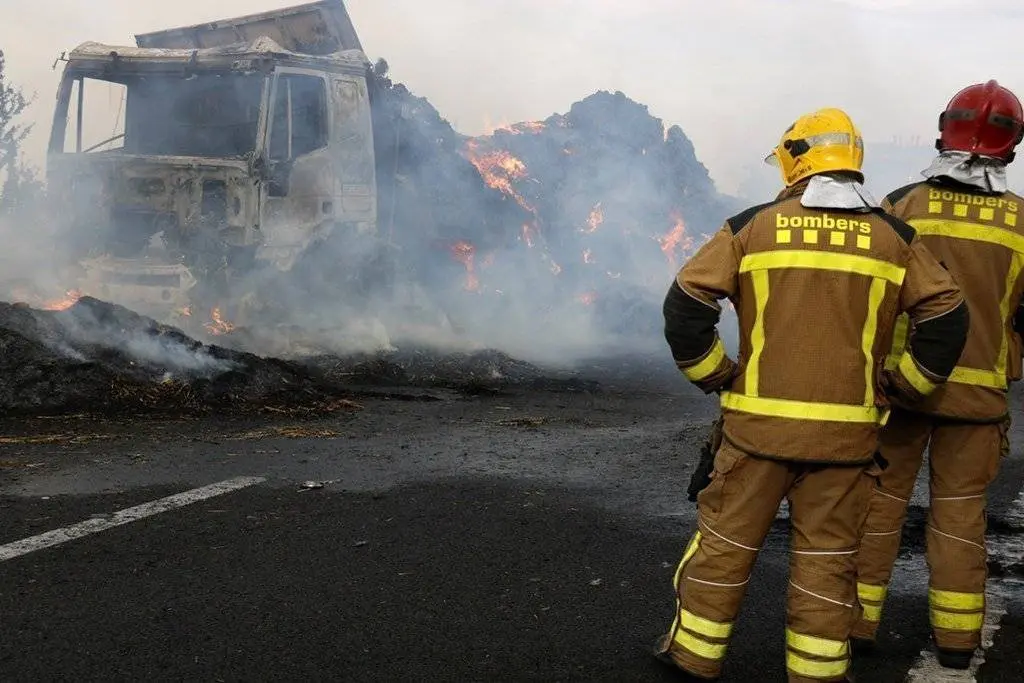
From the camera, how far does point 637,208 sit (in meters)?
20.3

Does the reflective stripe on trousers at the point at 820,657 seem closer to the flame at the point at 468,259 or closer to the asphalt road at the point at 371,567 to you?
the asphalt road at the point at 371,567

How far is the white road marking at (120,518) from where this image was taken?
4.17 m

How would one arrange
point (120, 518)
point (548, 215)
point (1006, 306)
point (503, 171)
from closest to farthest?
point (1006, 306) → point (120, 518) → point (503, 171) → point (548, 215)

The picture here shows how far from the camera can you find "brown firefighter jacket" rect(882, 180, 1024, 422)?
354 centimetres

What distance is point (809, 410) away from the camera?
9.75 ft

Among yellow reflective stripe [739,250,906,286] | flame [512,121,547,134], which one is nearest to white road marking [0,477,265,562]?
yellow reflective stripe [739,250,906,286]

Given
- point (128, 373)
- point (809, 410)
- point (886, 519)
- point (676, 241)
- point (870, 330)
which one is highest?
point (870, 330)

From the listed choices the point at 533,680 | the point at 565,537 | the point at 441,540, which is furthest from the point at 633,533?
the point at 533,680

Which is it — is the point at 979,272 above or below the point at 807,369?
above

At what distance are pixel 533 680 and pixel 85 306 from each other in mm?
6304

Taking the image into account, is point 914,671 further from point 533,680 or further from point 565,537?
point 565,537

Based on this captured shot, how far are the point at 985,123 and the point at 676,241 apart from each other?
17.3m

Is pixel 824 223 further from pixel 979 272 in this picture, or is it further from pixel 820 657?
pixel 820 657

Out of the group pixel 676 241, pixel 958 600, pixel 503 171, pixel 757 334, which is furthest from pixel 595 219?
pixel 757 334
